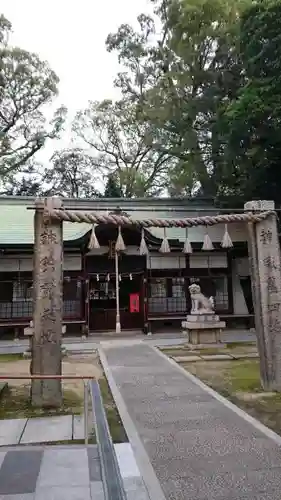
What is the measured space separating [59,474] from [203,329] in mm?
9392

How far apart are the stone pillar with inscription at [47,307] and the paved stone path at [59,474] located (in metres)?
1.89

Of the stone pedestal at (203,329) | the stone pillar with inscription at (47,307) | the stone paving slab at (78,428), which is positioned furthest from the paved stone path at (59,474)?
the stone pedestal at (203,329)

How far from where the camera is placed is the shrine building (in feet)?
54.5

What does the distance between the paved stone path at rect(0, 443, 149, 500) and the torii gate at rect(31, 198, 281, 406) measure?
2036mm

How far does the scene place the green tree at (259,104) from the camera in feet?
48.0

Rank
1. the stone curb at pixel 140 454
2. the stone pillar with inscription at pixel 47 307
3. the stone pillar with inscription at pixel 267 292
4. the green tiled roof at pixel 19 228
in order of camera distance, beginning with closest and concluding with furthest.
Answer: the stone curb at pixel 140 454 → the stone pillar with inscription at pixel 47 307 → the stone pillar with inscription at pixel 267 292 → the green tiled roof at pixel 19 228

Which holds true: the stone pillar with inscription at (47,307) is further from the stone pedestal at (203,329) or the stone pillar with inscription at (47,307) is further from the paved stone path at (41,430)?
the stone pedestal at (203,329)

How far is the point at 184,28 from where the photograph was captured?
63.5ft

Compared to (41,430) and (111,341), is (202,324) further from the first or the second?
(41,430)

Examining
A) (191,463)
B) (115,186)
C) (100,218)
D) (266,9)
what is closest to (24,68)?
(115,186)

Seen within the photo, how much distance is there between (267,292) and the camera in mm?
7039

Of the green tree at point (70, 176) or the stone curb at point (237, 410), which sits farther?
the green tree at point (70, 176)

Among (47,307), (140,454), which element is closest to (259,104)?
(47,307)

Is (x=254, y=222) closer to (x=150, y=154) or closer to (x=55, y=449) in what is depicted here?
(x=55, y=449)
